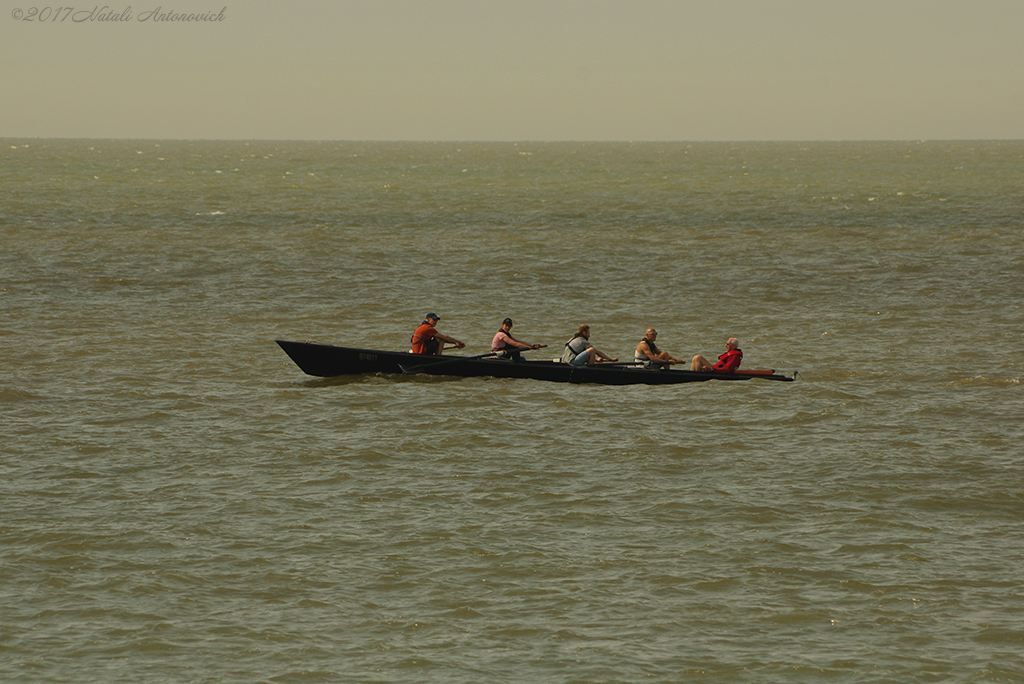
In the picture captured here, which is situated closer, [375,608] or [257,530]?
[375,608]

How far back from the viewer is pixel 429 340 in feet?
85.9

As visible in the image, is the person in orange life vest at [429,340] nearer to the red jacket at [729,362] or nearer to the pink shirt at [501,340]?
the pink shirt at [501,340]

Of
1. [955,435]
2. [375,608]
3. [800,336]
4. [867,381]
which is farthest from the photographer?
[800,336]

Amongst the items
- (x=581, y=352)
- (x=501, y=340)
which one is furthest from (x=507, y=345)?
(x=581, y=352)

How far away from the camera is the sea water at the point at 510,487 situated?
39.8ft

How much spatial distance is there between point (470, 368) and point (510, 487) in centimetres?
879

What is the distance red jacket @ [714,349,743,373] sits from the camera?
25.0 metres

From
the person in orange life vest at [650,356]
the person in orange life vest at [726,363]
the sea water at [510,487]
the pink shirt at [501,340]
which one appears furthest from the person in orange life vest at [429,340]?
the person in orange life vest at [726,363]

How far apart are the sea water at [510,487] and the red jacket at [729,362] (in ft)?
1.72

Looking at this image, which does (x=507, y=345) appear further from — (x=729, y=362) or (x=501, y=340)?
(x=729, y=362)

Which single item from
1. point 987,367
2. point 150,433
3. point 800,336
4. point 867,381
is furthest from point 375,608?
point 800,336

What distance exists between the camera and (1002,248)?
1977 inches

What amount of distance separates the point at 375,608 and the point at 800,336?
21100 mm

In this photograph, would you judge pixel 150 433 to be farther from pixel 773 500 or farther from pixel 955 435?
pixel 955 435
